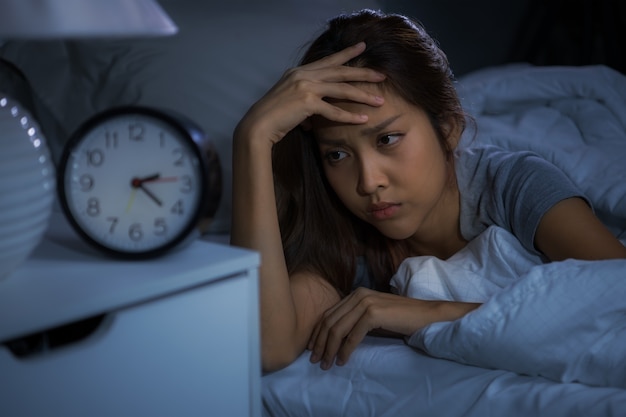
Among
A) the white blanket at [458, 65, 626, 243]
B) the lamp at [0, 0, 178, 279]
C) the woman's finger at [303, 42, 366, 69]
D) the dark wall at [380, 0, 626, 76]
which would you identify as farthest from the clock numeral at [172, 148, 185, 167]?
the dark wall at [380, 0, 626, 76]

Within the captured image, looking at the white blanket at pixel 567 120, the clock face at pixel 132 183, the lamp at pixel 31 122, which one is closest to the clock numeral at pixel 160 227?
the clock face at pixel 132 183

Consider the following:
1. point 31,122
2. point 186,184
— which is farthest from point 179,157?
point 31,122

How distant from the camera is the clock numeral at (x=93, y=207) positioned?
76 centimetres

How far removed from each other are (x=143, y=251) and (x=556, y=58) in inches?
84.8

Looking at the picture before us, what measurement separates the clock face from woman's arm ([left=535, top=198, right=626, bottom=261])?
0.62 metres

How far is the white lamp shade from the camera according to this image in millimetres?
637

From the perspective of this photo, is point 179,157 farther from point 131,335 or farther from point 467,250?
point 467,250

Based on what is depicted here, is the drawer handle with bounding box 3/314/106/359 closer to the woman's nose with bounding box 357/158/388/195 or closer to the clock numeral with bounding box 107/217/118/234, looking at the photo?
the clock numeral with bounding box 107/217/118/234

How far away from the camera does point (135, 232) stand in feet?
2.49

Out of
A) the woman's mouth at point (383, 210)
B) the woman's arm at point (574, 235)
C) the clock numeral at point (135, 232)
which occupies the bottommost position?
the woman's arm at point (574, 235)

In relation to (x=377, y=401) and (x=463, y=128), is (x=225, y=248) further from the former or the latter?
(x=463, y=128)

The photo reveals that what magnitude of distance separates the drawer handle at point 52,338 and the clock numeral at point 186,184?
0.14m

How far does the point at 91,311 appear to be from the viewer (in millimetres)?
665

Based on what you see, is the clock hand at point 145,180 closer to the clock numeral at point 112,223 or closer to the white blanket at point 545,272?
the clock numeral at point 112,223
